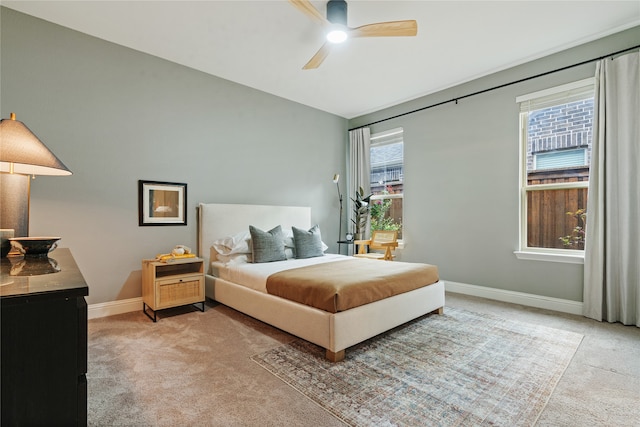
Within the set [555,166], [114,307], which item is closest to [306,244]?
[114,307]

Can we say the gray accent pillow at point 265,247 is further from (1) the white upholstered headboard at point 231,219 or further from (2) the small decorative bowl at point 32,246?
(2) the small decorative bowl at point 32,246

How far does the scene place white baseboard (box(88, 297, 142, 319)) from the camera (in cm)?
313

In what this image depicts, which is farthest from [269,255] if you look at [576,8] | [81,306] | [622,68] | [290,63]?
[622,68]

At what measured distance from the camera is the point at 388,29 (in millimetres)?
2520

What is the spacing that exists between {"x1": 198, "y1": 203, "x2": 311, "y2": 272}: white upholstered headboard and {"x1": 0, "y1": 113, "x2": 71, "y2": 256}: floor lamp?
1666mm

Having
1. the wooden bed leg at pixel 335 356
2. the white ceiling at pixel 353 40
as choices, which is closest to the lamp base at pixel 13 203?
the white ceiling at pixel 353 40

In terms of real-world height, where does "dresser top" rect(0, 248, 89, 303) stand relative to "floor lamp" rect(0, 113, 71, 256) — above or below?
below

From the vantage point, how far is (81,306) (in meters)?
0.98

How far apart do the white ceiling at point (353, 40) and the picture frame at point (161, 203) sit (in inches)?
58.3

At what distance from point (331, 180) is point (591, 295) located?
12.3 ft

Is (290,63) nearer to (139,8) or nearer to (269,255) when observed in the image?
(139,8)

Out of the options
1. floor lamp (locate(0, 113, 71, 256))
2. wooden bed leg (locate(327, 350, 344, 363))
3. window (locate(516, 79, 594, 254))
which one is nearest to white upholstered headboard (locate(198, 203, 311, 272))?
floor lamp (locate(0, 113, 71, 256))

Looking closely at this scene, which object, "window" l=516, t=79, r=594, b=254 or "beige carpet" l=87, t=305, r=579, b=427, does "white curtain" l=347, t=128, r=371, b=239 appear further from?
"beige carpet" l=87, t=305, r=579, b=427

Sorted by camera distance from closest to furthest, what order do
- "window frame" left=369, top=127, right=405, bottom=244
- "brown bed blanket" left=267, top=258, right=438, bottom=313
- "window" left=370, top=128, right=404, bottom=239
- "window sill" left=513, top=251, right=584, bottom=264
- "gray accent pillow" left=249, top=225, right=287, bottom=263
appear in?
"brown bed blanket" left=267, top=258, right=438, bottom=313 < "window sill" left=513, top=251, right=584, bottom=264 < "gray accent pillow" left=249, top=225, right=287, bottom=263 < "window frame" left=369, top=127, right=405, bottom=244 < "window" left=370, top=128, right=404, bottom=239
